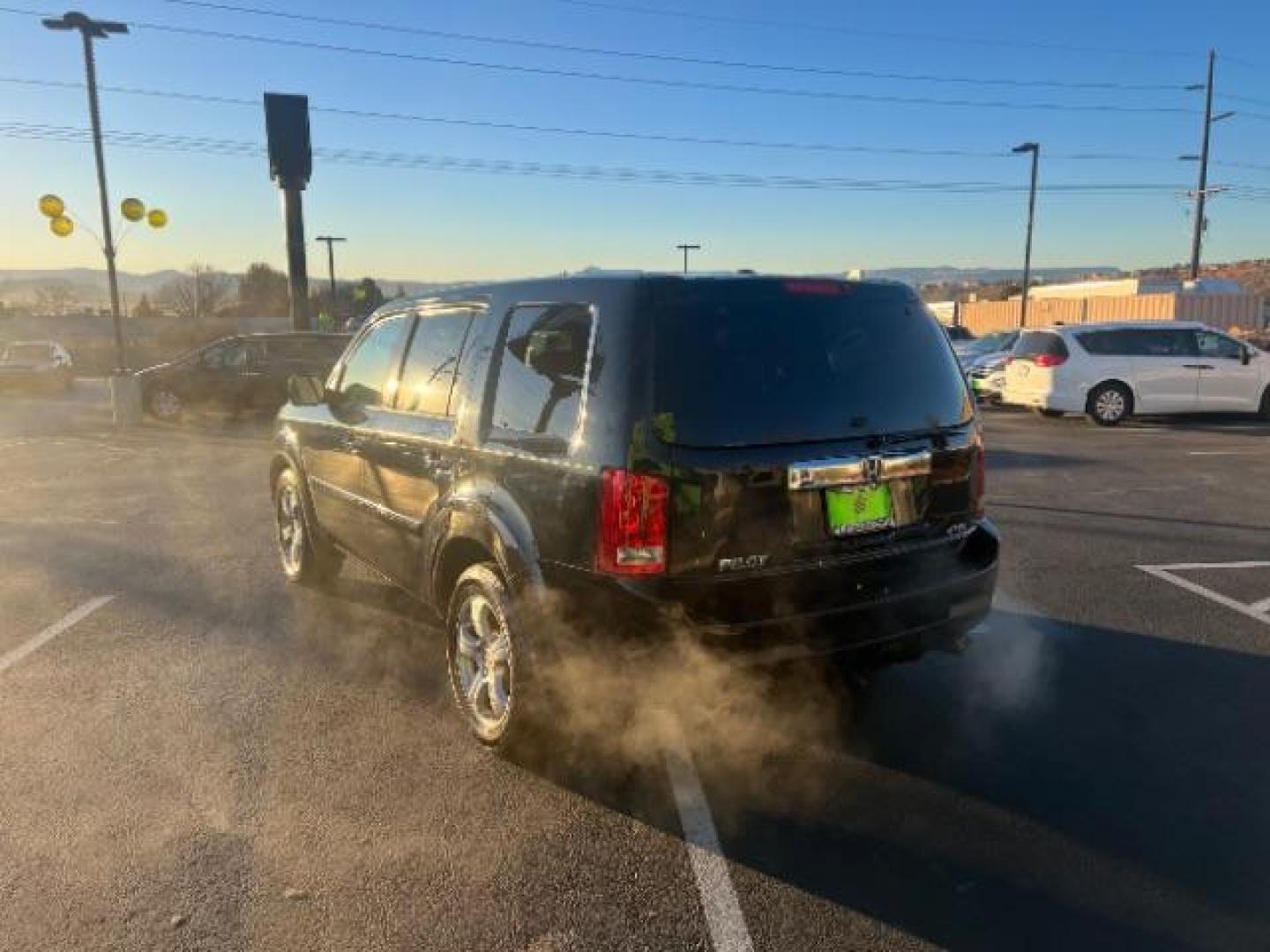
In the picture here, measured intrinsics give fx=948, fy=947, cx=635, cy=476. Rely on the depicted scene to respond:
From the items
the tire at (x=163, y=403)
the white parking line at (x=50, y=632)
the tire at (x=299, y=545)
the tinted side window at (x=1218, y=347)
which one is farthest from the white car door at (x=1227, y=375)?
the tire at (x=163, y=403)

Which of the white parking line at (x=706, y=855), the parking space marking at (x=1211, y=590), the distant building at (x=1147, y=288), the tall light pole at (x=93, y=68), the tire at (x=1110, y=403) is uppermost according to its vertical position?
the tall light pole at (x=93, y=68)

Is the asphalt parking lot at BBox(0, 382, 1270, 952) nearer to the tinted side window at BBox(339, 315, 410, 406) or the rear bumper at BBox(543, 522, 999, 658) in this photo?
the rear bumper at BBox(543, 522, 999, 658)

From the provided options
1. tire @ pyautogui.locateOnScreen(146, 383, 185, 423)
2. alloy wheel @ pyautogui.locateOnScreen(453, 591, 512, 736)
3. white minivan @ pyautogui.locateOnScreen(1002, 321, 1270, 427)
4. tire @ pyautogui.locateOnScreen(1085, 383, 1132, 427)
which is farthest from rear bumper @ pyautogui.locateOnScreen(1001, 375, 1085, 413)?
tire @ pyautogui.locateOnScreen(146, 383, 185, 423)

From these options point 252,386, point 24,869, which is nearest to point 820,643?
point 24,869

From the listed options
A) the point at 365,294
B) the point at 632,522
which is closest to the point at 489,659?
the point at 632,522

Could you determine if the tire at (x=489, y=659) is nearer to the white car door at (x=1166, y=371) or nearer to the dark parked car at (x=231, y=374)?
the dark parked car at (x=231, y=374)

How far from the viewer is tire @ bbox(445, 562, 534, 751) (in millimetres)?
3365

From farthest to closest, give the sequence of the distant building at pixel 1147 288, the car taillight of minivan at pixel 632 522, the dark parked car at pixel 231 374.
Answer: the distant building at pixel 1147 288 → the dark parked car at pixel 231 374 → the car taillight of minivan at pixel 632 522

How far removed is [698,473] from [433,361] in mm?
1737

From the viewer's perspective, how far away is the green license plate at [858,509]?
3.21m

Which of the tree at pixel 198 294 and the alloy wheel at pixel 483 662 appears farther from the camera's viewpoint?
the tree at pixel 198 294

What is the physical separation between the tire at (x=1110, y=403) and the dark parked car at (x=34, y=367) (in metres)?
23.2

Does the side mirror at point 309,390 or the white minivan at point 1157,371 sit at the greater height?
the side mirror at point 309,390

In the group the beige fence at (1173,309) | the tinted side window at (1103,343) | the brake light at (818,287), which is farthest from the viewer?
the beige fence at (1173,309)
